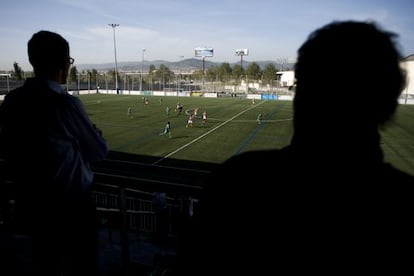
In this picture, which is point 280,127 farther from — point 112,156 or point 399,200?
point 399,200

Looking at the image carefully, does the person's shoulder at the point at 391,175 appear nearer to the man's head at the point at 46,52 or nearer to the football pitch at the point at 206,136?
the man's head at the point at 46,52

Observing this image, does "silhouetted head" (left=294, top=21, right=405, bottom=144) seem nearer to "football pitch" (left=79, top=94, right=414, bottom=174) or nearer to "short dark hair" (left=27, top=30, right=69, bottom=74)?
"short dark hair" (left=27, top=30, right=69, bottom=74)

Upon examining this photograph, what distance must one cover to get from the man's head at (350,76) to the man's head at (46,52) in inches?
80.3

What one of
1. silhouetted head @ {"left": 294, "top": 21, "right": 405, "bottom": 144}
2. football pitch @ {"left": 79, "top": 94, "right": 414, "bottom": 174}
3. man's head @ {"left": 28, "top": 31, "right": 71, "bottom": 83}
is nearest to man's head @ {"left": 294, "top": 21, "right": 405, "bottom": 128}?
silhouetted head @ {"left": 294, "top": 21, "right": 405, "bottom": 144}

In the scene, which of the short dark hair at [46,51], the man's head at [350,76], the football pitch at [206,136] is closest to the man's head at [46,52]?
the short dark hair at [46,51]

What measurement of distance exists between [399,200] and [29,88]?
→ 2377 mm

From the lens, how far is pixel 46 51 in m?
2.47

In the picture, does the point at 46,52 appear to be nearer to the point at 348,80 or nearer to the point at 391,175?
the point at 348,80

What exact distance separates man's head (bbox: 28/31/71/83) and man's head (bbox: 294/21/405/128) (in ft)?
6.69

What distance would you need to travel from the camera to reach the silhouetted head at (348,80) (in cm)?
104

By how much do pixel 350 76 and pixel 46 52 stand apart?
224 centimetres

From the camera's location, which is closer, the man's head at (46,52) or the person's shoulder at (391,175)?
the person's shoulder at (391,175)

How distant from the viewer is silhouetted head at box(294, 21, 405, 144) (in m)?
1.04

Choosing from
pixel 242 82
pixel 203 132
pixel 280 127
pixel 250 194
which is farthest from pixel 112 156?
pixel 242 82
